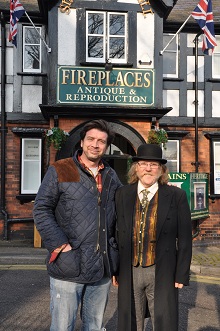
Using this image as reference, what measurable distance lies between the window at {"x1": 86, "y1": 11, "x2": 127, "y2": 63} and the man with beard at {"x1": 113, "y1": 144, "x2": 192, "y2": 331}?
22.0ft

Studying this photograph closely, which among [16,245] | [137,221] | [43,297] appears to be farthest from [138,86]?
[137,221]

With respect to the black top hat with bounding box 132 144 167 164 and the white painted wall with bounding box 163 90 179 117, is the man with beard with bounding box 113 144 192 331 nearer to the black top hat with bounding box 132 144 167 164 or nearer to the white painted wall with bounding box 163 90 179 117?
the black top hat with bounding box 132 144 167 164

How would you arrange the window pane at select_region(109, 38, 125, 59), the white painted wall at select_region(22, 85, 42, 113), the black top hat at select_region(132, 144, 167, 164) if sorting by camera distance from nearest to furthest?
the black top hat at select_region(132, 144, 167, 164), the window pane at select_region(109, 38, 125, 59), the white painted wall at select_region(22, 85, 42, 113)

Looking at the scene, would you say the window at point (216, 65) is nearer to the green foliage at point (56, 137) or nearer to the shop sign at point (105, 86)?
the shop sign at point (105, 86)

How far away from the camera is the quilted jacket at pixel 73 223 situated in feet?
8.38

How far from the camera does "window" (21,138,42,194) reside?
993 centimetres

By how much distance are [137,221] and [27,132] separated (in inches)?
289

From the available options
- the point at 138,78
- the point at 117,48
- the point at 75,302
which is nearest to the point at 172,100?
the point at 138,78

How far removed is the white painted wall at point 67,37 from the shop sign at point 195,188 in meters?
3.83

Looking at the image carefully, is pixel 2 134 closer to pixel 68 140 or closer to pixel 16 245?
pixel 68 140

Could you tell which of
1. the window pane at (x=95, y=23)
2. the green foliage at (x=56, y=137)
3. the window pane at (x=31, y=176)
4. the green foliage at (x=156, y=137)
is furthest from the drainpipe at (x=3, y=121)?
the green foliage at (x=156, y=137)

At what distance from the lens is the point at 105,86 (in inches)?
351

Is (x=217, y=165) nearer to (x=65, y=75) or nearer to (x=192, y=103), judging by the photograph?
(x=192, y=103)

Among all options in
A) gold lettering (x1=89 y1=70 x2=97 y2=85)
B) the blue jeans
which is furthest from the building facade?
the blue jeans
